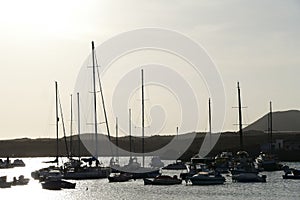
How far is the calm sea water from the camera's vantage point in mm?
67688

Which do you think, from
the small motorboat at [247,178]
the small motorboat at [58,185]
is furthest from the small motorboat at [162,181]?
the small motorboat at [58,185]

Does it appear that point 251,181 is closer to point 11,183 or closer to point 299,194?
point 299,194

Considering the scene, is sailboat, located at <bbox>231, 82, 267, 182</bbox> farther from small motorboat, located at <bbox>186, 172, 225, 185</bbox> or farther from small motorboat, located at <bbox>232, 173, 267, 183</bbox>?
small motorboat, located at <bbox>186, 172, 225, 185</bbox>

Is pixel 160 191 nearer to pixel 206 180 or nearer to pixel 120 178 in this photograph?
pixel 206 180

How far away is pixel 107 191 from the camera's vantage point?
7400 cm

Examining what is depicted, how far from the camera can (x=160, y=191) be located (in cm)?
7244

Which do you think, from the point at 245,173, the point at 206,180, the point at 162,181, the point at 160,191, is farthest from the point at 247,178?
the point at 160,191

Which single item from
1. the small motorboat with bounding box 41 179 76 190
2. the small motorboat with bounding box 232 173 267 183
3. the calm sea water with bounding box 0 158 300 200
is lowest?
the calm sea water with bounding box 0 158 300 200

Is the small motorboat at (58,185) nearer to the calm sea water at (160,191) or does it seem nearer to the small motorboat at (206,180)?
the calm sea water at (160,191)

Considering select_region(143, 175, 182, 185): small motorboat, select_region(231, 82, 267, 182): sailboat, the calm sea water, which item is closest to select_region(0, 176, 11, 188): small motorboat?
the calm sea water

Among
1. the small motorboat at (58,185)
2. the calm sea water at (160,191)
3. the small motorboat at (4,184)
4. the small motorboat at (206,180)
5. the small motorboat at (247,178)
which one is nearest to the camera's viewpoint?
the calm sea water at (160,191)

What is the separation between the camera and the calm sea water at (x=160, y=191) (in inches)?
2665

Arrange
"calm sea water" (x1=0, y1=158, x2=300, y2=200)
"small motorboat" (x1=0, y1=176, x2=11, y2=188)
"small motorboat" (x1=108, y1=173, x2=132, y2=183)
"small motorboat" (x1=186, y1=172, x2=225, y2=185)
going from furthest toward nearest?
"small motorboat" (x1=0, y1=176, x2=11, y2=188)
"small motorboat" (x1=108, y1=173, x2=132, y2=183)
"small motorboat" (x1=186, y1=172, x2=225, y2=185)
"calm sea water" (x1=0, y1=158, x2=300, y2=200)

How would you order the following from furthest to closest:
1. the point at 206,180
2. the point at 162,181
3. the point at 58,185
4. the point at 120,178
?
the point at 120,178 < the point at 162,181 < the point at 206,180 < the point at 58,185
